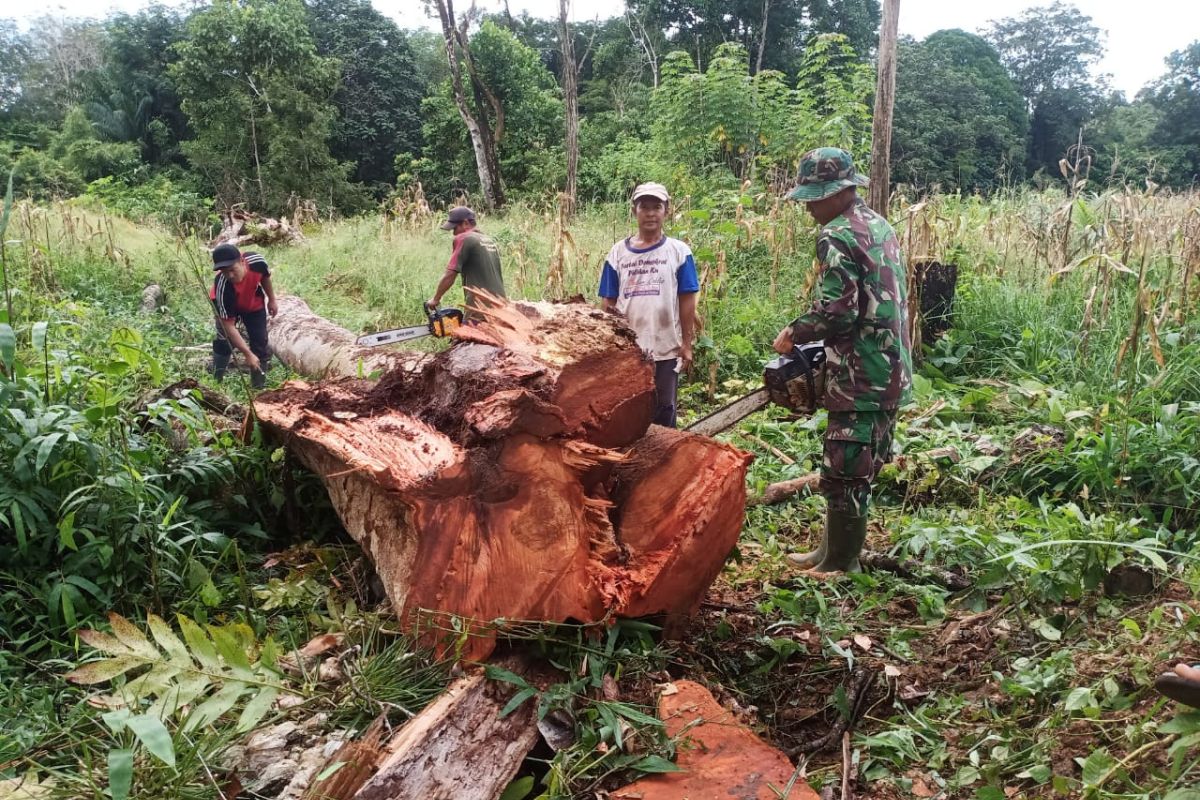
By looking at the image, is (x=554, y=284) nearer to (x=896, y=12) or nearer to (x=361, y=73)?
(x=896, y=12)

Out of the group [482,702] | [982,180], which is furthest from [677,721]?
[982,180]

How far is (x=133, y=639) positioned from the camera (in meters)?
1.59

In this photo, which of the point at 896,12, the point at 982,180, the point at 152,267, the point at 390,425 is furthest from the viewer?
the point at 982,180

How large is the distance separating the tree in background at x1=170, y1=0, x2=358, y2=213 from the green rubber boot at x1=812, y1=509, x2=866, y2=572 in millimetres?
17831

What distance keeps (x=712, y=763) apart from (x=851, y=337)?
1.76 m

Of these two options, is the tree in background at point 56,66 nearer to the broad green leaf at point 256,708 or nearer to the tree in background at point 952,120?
the tree in background at point 952,120

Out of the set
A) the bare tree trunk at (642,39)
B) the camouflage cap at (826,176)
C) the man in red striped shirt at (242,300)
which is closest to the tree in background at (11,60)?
the bare tree trunk at (642,39)

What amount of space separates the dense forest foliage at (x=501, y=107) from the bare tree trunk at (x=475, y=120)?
0.30 feet

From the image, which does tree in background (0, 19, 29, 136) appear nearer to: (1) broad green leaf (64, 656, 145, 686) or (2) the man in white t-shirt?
(2) the man in white t-shirt

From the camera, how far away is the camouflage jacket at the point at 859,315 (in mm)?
2758

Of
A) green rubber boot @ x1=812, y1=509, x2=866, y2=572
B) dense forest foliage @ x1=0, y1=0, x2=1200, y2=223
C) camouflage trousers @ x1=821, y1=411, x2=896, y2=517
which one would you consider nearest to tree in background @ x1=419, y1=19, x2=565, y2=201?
dense forest foliage @ x1=0, y1=0, x2=1200, y2=223

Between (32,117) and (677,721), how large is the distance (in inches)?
A: 1434

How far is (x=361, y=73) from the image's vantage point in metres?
22.4

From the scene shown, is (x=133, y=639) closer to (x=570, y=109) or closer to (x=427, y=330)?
(x=427, y=330)
